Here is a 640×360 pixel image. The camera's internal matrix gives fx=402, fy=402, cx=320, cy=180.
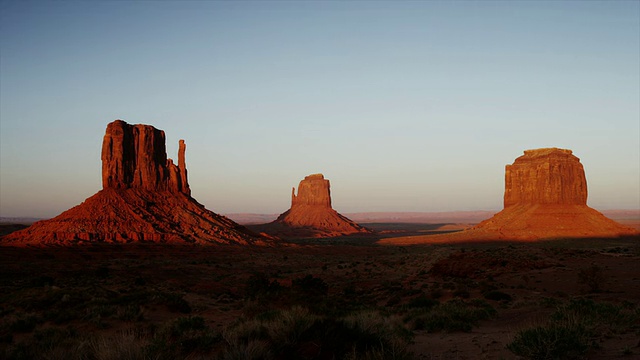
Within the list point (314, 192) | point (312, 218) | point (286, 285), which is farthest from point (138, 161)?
point (314, 192)

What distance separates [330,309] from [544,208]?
8881 centimetres

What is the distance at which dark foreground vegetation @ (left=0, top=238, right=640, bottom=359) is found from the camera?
7.67m

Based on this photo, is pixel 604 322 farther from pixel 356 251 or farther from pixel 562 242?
pixel 562 242

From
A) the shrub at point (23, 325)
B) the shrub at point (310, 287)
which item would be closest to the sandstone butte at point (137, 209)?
the shrub at point (310, 287)

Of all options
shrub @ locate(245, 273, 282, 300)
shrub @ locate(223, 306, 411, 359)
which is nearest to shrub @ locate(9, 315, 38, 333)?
shrub @ locate(223, 306, 411, 359)

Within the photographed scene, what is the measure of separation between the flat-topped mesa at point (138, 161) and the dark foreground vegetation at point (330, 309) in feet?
75.2

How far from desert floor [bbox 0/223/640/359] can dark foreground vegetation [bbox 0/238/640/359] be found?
64mm

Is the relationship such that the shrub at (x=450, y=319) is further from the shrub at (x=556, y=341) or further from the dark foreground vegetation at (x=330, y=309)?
the shrub at (x=556, y=341)

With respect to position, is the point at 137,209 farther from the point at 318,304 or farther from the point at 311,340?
the point at 311,340

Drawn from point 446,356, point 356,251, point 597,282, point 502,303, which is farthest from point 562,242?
point 446,356

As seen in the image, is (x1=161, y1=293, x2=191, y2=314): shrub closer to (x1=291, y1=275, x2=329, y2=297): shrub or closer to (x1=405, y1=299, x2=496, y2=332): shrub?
(x1=291, y1=275, x2=329, y2=297): shrub

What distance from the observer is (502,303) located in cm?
1780

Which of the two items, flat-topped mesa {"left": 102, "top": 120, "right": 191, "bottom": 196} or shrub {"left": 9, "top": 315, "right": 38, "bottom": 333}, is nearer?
shrub {"left": 9, "top": 315, "right": 38, "bottom": 333}

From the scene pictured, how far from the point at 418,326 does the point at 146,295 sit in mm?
14742
